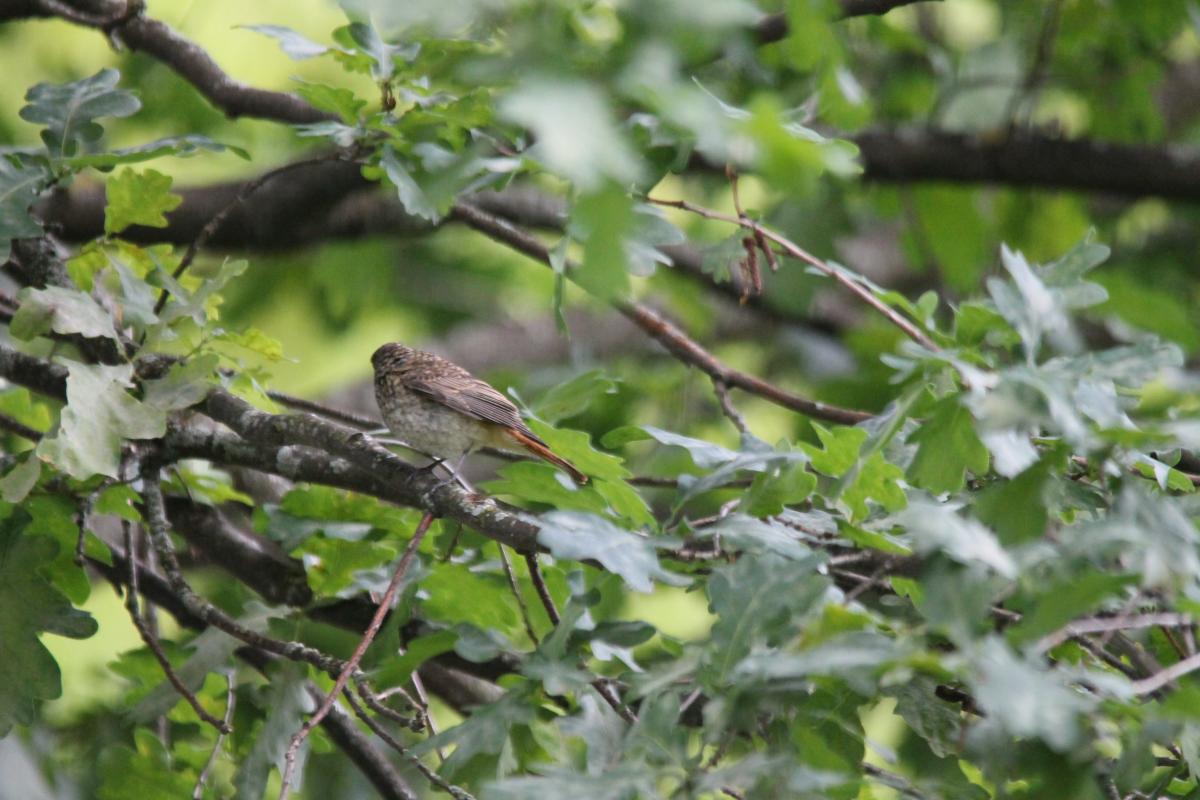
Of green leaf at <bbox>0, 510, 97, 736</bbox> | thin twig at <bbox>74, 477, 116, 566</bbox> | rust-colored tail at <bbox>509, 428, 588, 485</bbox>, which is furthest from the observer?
rust-colored tail at <bbox>509, 428, 588, 485</bbox>

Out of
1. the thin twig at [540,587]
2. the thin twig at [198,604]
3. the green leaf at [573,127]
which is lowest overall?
the thin twig at [198,604]

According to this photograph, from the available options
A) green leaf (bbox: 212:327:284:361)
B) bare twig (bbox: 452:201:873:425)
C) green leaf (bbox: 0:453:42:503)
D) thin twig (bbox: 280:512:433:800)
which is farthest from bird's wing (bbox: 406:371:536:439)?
green leaf (bbox: 0:453:42:503)

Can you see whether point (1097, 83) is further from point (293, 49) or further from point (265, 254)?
point (293, 49)

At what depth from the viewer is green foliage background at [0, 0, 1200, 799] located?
151 centimetres

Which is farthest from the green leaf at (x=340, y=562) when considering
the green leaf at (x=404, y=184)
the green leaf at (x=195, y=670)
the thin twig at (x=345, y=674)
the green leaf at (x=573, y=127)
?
the green leaf at (x=573, y=127)

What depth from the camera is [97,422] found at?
2377mm

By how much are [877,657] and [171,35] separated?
9.55ft

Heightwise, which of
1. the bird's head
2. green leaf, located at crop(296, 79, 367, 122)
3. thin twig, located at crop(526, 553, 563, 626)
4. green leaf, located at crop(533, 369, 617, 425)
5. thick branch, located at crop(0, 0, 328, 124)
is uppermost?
green leaf, located at crop(296, 79, 367, 122)

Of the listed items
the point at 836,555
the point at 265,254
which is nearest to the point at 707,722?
the point at 836,555

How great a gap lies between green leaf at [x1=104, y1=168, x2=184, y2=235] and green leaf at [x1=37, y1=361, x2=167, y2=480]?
18.9 inches

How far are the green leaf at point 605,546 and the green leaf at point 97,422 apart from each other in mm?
909

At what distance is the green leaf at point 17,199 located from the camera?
254cm

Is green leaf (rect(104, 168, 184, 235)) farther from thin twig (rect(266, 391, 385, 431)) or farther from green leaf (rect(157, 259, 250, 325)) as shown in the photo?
thin twig (rect(266, 391, 385, 431))

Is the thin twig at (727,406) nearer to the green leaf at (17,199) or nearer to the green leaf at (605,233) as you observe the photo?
the green leaf at (17,199)
